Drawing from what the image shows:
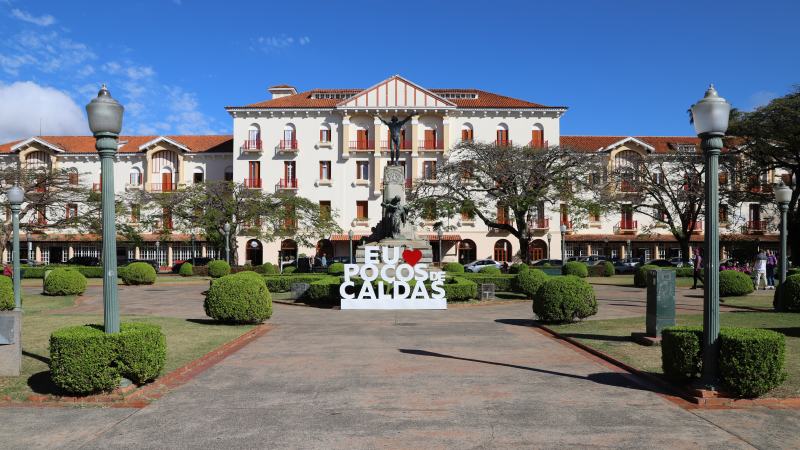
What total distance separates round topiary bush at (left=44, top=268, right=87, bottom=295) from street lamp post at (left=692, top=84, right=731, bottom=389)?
23400 mm

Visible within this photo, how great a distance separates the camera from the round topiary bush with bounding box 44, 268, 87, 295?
2380 cm

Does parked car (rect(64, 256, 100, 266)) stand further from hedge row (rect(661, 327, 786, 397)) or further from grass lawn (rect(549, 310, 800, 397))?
hedge row (rect(661, 327, 786, 397))

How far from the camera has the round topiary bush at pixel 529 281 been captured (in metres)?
22.3

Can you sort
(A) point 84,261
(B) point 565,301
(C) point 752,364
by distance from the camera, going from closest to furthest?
1. (C) point 752,364
2. (B) point 565,301
3. (A) point 84,261

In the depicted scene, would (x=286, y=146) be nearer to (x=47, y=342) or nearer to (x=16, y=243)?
(x=16, y=243)

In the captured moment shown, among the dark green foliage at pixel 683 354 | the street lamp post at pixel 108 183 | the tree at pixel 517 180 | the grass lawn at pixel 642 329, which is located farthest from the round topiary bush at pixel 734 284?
the street lamp post at pixel 108 183

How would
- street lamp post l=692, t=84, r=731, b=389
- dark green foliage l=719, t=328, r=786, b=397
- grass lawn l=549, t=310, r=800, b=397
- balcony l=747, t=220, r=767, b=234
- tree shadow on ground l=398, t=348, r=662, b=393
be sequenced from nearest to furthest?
1. dark green foliage l=719, t=328, r=786, b=397
2. street lamp post l=692, t=84, r=731, b=389
3. tree shadow on ground l=398, t=348, r=662, b=393
4. grass lawn l=549, t=310, r=800, b=397
5. balcony l=747, t=220, r=767, b=234

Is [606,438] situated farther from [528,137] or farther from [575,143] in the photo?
[575,143]

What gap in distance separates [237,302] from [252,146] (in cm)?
3982

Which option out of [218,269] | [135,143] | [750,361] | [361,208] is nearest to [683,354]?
[750,361]

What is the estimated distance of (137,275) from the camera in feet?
102

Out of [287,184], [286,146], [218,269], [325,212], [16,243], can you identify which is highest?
[286,146]

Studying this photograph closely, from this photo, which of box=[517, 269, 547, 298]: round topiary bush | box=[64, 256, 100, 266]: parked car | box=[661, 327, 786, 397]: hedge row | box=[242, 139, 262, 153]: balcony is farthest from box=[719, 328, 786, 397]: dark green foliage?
box=[64, 256, 100, 266]: parked car

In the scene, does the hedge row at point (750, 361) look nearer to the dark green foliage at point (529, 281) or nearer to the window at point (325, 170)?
the dark green foliage at point (529, 281)
